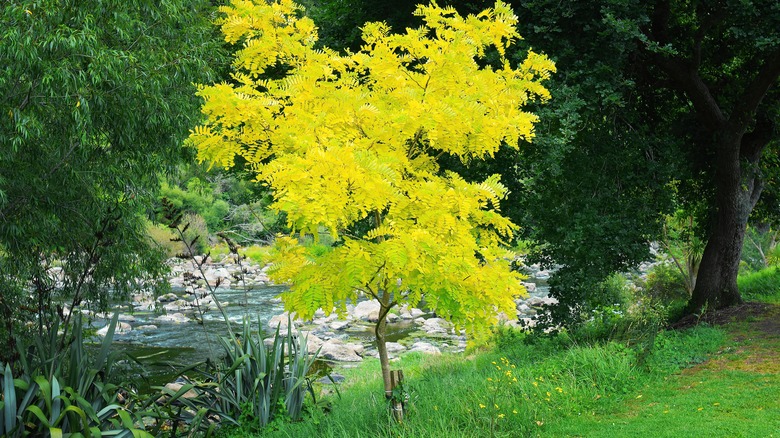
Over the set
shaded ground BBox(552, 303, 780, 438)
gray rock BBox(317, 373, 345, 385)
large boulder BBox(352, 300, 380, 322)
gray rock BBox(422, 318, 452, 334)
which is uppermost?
large boulder BBox(352, 300, 380, 322)

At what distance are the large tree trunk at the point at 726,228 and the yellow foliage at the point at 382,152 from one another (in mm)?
5140

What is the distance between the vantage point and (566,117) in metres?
7.49

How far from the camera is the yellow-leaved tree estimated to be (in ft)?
14.9

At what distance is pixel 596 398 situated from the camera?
6.27m

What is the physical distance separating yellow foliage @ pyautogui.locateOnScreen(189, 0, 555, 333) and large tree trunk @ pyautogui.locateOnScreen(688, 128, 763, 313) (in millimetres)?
5140

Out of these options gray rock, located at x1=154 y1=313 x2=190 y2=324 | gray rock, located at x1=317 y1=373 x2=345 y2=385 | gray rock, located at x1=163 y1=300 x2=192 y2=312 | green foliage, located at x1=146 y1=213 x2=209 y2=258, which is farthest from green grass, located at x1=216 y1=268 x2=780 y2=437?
green foliage, located at x1=146 y1=213 x2=209 y2=258

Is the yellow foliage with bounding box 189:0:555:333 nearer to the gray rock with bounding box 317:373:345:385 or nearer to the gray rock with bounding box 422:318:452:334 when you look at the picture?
the gray rock with bounding box 317:373:345:385

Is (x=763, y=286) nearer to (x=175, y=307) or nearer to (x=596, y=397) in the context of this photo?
(x=596, y=397)

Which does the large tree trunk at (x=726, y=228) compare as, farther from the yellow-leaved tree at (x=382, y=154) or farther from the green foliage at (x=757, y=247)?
the green foliage at (x=757, y=247)

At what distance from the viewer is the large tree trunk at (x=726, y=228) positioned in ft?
32.0

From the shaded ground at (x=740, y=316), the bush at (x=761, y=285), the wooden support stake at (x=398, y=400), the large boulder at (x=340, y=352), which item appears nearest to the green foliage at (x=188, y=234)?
the large boulder at (x=340, y=352)

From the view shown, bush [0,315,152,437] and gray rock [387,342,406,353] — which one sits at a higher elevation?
bush [0,315,152,437]

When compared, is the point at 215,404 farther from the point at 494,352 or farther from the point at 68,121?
the point at 494,352

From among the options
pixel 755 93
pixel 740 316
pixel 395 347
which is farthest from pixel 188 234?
pixel 755 93
